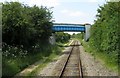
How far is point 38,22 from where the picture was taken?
41.8m

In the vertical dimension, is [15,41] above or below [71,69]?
above

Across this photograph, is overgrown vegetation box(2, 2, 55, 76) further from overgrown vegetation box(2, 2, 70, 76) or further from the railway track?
the railway track

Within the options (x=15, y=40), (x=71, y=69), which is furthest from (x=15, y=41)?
(x=71, y=69)

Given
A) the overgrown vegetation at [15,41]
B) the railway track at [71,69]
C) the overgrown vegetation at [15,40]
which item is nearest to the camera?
the railway track at [71,69]

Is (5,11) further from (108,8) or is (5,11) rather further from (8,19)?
(108,8)

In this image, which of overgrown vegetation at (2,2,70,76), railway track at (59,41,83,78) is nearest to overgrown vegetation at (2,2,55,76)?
overgrown vegetation at (2,2,70,76)

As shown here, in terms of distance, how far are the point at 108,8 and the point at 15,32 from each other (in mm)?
8866

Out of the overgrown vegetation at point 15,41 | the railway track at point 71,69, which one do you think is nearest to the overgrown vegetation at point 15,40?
the overgrown vegetation at point 15,41

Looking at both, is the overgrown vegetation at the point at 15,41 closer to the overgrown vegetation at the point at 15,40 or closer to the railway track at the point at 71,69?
the overgrown vegetation at the point at 15,40

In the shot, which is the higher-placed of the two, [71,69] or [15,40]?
[15,40]

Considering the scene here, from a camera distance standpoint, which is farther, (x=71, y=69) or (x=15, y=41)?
(x=15, y=41)

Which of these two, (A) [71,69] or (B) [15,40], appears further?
(B) [15,40]

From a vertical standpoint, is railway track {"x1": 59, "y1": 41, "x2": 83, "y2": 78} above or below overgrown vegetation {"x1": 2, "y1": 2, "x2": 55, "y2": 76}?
below

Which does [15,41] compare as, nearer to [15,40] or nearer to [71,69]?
[15,40]
